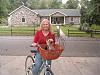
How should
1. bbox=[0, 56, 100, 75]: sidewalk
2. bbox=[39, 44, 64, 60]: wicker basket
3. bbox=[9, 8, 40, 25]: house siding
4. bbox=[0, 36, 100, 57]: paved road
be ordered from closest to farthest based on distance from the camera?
1. bbox=[39, 44, 64, 60]: wicker basket
2. bbox=[0, 56, 100, 75]: sidewalk
3. bbox=[0, 36, 100, 57]: paved road
4. bbox=[9, 8, 40, 25]: house siding

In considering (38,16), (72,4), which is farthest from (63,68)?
(72,4)

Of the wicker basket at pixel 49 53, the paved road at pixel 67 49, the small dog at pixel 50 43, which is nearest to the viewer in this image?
the wicker basket at pixel 49 53

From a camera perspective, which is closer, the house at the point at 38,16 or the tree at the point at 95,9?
the tree at the point at 95,9

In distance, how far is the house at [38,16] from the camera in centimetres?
6819

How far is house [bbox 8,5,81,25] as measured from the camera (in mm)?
68188

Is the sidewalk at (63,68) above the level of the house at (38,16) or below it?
below

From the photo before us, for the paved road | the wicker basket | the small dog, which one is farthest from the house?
the wicker basket

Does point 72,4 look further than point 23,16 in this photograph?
Yes

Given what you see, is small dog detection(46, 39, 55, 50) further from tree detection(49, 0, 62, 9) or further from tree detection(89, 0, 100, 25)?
tree detection(49, 0, 62, 9)

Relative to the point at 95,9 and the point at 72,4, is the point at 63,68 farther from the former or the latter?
the point at 72,4

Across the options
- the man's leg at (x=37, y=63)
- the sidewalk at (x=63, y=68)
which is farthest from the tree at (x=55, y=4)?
the man's leg at (x=37, y=63)

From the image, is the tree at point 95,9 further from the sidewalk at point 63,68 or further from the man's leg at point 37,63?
the man's leg at point 37,63

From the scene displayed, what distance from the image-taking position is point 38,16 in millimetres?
69938

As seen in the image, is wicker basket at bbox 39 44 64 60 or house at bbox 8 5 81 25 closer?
wicker basket at bbox 39 44 64 60
